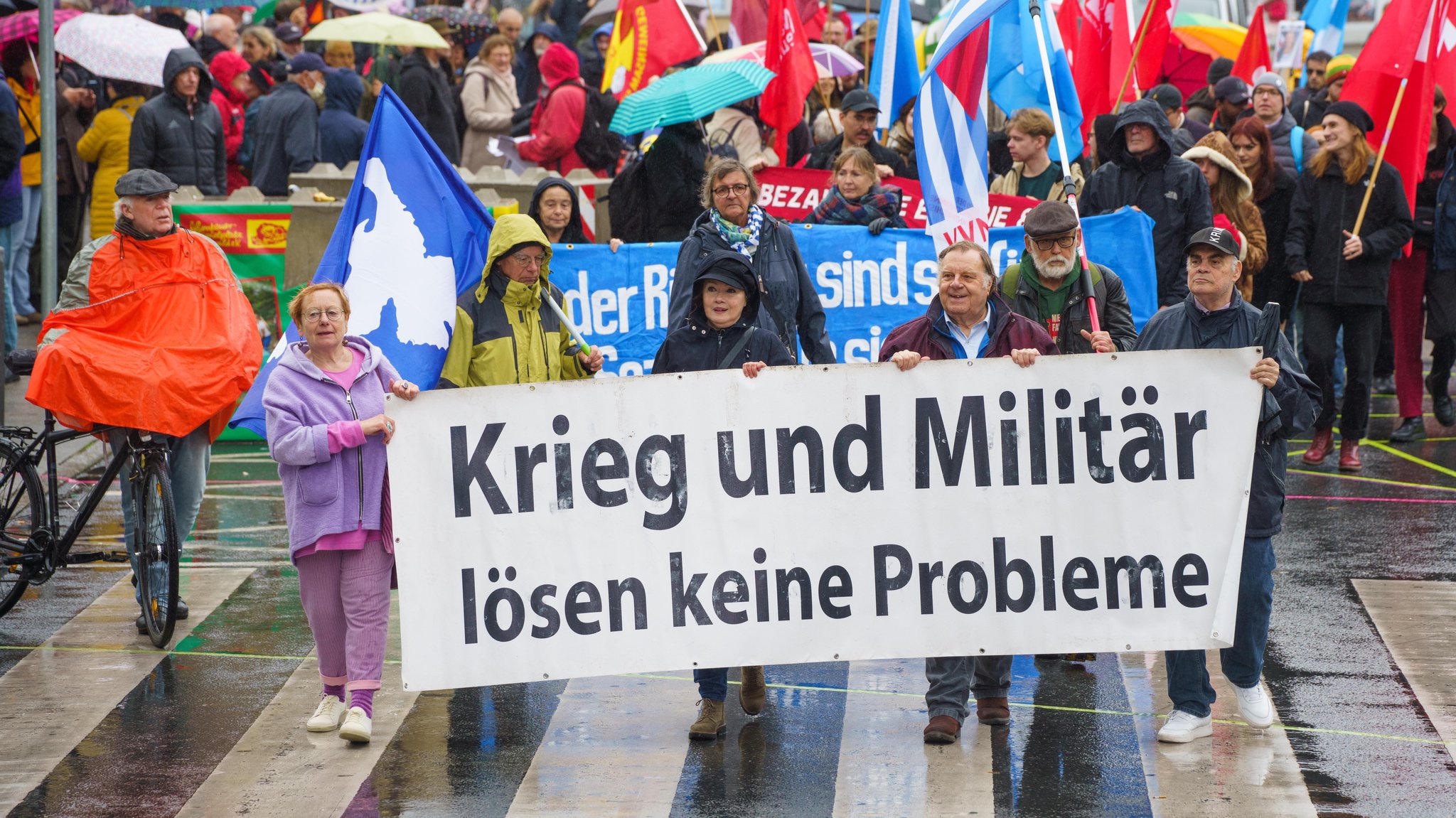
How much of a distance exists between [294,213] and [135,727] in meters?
6.31

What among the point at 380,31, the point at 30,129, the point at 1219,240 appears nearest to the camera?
the point at 1219,240

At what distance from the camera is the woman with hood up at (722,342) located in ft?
21.2

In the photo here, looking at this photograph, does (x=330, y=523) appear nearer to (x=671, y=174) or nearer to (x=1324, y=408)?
(x=671, y=174)

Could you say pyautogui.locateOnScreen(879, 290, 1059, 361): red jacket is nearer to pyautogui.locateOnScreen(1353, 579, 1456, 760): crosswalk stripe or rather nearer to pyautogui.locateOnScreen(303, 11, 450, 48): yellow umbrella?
pyautogui.locateOnScreen(1353, 579, 1456, 760): crosswalk stripe

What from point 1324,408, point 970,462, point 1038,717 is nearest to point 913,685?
point 1038,717

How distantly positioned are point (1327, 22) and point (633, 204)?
9.47 metres

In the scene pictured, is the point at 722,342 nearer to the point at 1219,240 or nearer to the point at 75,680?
the point at 1219,240

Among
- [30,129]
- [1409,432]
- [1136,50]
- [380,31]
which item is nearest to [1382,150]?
[1136,50]

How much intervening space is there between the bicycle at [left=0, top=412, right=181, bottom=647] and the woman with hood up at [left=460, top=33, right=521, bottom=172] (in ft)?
30.3

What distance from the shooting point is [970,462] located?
627 cm

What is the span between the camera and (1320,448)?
11.7 metres

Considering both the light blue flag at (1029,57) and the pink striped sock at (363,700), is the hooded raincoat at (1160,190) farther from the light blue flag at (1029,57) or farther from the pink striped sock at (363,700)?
the pink striped sock at (363,700)

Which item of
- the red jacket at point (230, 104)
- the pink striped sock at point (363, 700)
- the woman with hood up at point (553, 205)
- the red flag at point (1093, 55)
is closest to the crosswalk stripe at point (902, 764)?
the pink striped sock at point (363, 700)

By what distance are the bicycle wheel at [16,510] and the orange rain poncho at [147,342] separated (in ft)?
1.52
